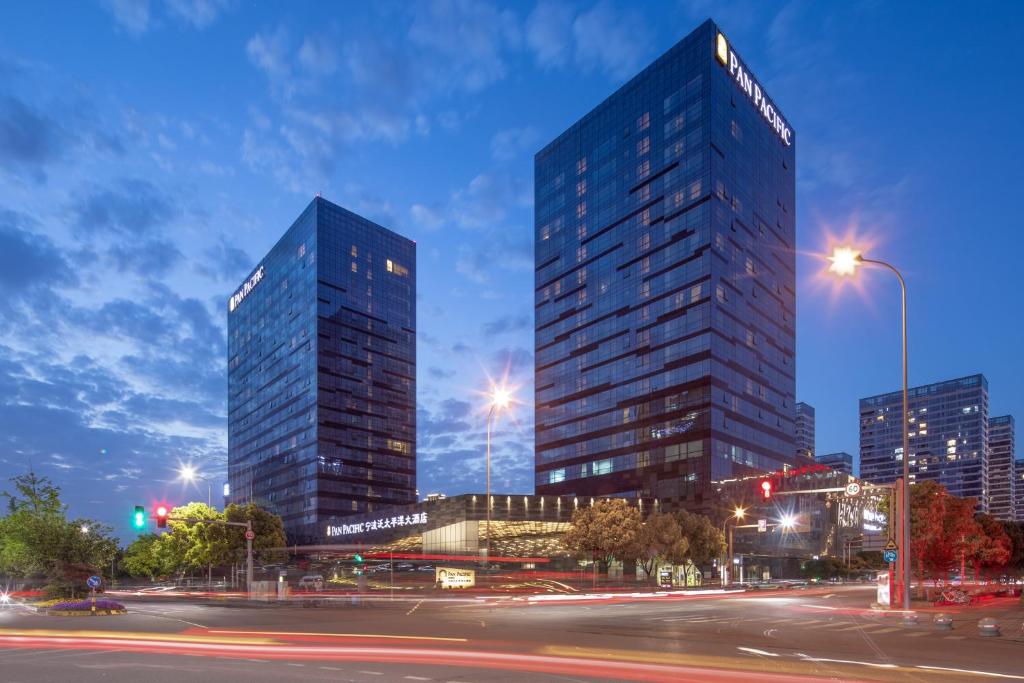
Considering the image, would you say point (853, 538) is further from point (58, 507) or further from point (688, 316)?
point (58, 507)

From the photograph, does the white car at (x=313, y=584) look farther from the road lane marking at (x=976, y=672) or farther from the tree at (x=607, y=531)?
the road lane marking at (x=976, y=672)

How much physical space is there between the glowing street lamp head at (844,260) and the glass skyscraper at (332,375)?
137822mm

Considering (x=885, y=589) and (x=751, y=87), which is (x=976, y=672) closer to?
(x=885, y=589)

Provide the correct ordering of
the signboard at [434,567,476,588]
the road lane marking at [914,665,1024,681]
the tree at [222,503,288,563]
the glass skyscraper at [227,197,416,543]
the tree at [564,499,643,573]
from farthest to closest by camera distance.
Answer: the glass skyscraper at [227,197,416,543] < the tree at [222,503,288,563] < the tree at [564,499,643,573] < the signboard at [434,567,476,588] < the road lane marking at [914,665,1024,681]

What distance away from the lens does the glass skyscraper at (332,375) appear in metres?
168

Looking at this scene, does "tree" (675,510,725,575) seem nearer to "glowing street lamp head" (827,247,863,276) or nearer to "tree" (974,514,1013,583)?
"tree" (974,514,1013,583)

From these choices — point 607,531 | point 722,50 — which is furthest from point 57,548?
point 722,50

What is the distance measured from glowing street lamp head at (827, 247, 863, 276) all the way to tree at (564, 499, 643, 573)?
49.3m

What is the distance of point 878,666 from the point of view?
17.8 metres

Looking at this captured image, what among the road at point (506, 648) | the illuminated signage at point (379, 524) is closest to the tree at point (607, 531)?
the illuminated signage at point (379, 524)

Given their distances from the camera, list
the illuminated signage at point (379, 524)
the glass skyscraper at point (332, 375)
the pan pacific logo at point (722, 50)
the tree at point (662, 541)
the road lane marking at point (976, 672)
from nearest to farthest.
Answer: the road lane marking at point (976, 672) < the tree at point (662, 541) < the illuminated signage at point (379, 524) < the pan pacific logo at point (722, 50) < the glass skyscraper at point (332, 375)

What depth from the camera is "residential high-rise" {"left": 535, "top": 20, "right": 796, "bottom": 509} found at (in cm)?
12094

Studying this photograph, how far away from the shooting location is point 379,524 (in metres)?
110

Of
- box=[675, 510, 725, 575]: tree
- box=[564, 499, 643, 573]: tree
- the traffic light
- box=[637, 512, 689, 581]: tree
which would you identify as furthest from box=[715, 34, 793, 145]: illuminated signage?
the traffic light
